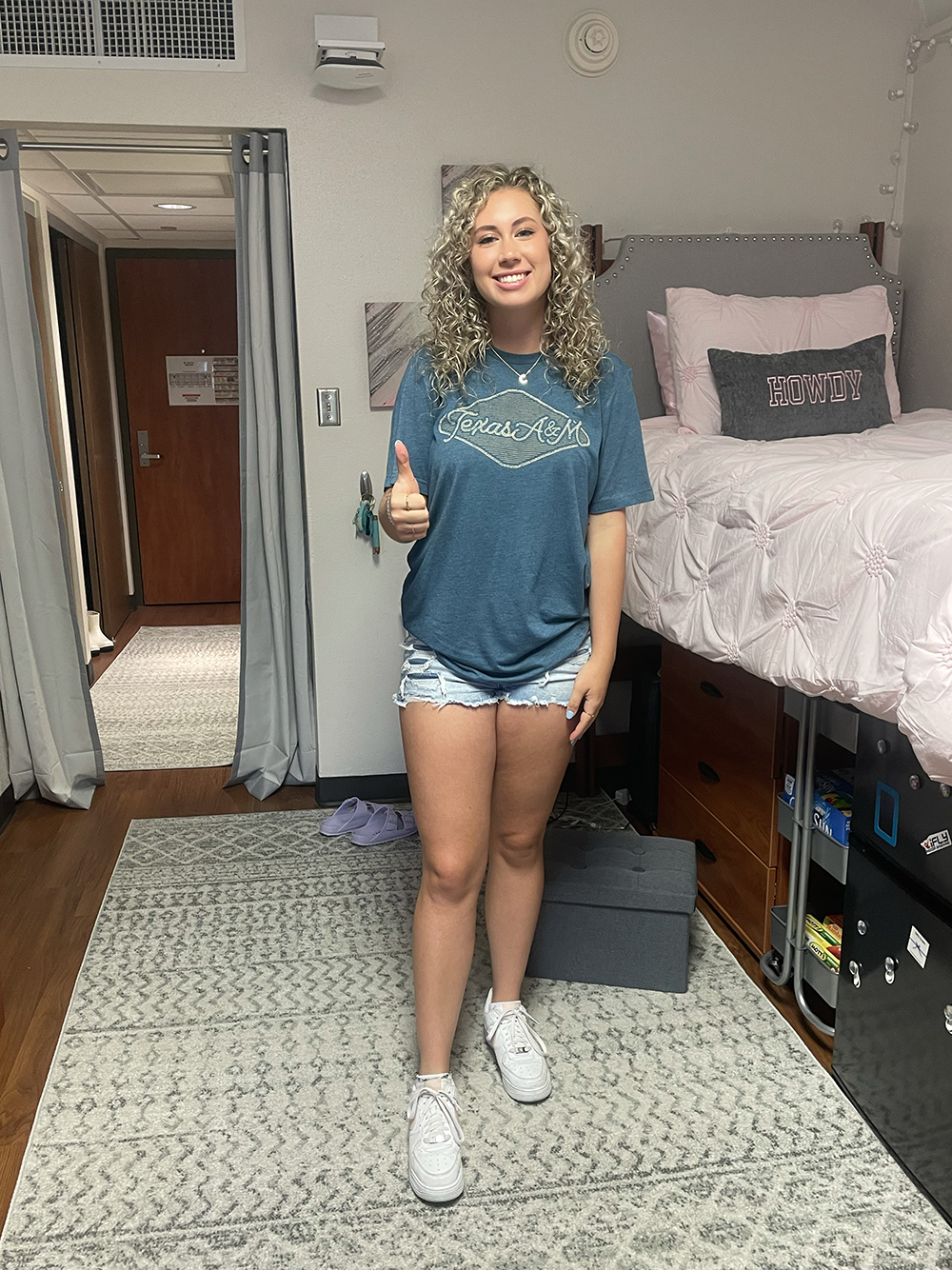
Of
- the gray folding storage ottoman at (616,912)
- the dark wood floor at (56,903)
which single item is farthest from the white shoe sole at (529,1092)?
the dark wood floor at (56,903)

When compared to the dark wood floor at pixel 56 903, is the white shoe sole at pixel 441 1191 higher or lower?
higher

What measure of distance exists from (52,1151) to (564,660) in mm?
1168

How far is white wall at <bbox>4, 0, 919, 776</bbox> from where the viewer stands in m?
2.75

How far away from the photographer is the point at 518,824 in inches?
68.6

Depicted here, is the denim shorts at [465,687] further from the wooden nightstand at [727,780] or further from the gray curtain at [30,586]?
the gray curtain at [30,586]

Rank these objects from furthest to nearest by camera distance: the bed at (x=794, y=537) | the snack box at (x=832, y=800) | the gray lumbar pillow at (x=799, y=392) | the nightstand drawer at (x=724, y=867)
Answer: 1. the gray lumbar pillow at (x=799, y=392)
2. the nightstand drawer at (x=724, y=867)
3. the snack box at (x=832, y=800)
4. the bed at (x=794, y=537)

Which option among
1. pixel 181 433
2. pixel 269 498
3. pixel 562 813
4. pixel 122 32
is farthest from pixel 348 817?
pixel 181 433

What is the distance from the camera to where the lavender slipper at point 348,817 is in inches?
115

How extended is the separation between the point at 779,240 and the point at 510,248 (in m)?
1.73

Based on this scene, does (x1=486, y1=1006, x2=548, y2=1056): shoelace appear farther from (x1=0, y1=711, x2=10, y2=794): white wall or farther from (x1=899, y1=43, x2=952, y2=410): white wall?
(x1=899, y1=43, x2=952, y2=410): white wall

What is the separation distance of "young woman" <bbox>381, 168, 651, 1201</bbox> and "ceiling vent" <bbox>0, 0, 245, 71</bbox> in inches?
61.9

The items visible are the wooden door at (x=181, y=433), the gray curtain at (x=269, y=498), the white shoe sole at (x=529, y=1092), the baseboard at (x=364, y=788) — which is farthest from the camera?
the wooden door at (x=181, y=433)

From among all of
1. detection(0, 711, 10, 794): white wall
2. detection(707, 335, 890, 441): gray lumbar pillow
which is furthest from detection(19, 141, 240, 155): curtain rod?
detection(0, 711, 10, 794): white wall

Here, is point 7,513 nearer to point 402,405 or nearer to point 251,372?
point 251,372
